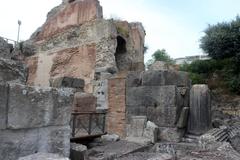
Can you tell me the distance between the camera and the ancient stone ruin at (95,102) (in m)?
2.17

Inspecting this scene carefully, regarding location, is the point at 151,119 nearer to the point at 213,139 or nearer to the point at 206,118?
the point at 206,118

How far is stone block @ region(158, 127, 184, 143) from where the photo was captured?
17.9 ft

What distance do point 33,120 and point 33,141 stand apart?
190mm

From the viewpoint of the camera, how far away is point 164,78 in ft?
19.0

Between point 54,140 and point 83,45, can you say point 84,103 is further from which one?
point 83,45

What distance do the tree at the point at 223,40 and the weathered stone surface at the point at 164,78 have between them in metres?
12.1

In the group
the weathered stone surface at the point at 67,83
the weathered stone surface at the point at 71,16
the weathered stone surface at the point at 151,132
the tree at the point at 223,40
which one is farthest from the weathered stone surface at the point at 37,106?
the tree at the point at 223,40

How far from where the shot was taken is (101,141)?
15.2 feet

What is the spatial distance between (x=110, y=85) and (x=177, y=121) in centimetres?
245

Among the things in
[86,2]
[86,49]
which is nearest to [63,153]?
[86,49]

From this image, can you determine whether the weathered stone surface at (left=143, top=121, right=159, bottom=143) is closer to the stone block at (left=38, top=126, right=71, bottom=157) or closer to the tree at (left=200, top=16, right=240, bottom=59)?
the stone block at (left=38, top=126, right=71, bottom=157)

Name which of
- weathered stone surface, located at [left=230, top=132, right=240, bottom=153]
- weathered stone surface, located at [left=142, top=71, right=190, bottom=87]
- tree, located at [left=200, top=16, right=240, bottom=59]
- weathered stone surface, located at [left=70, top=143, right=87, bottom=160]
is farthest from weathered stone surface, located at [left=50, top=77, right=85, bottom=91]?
tree, located at [left=200, top=16, right=240, bottom=59]

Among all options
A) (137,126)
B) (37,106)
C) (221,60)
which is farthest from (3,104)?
(221,60)

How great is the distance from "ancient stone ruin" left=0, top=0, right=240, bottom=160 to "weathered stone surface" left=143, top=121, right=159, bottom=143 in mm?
21
